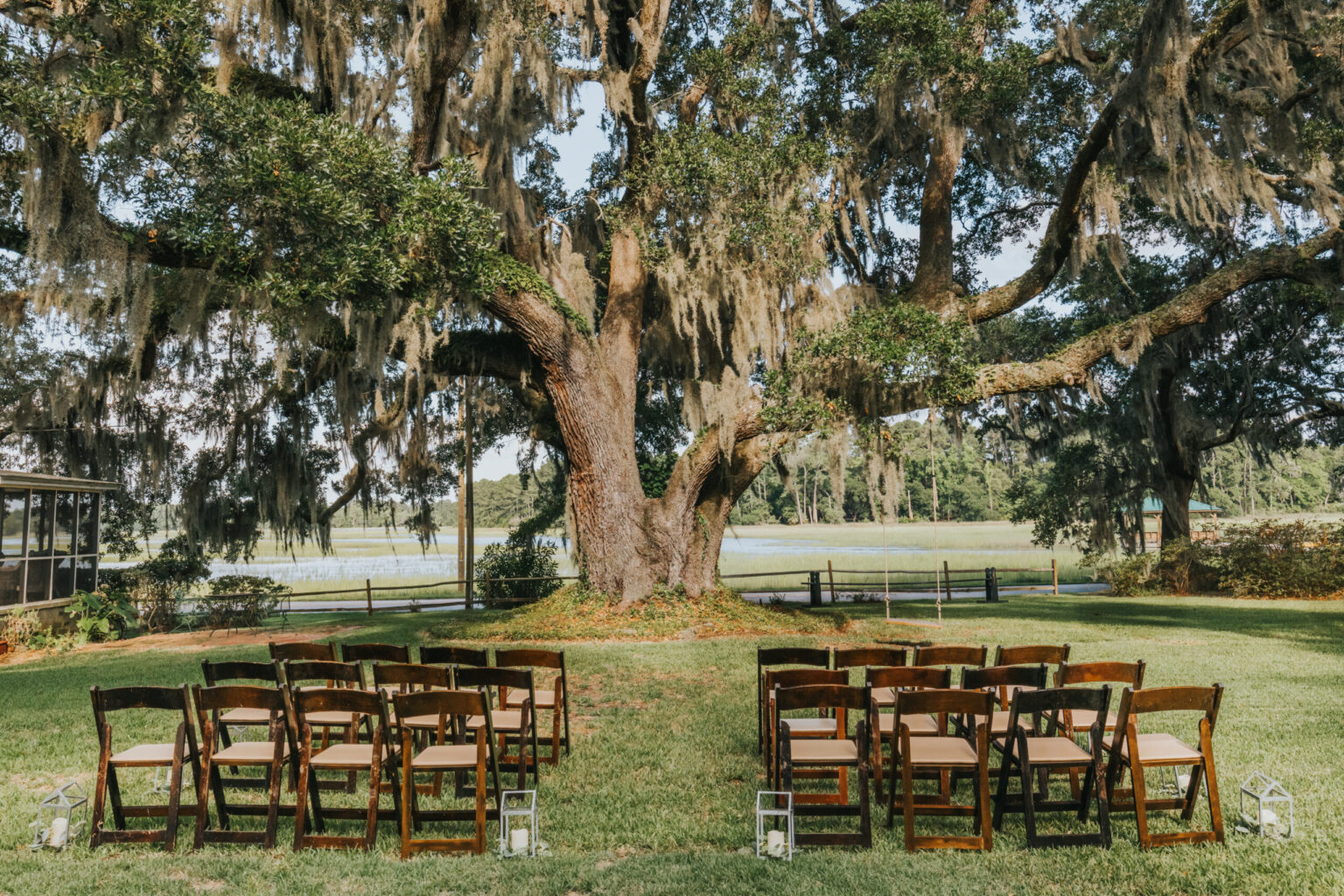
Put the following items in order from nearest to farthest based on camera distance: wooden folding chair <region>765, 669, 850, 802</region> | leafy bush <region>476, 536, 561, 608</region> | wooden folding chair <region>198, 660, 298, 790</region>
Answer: wooden folding chair <region>198, 660, 298, 790</region> < wooden folding chair <region>765, 669, 850, 802</region> < leafy bush <region>476, 536, 561, 608</region>

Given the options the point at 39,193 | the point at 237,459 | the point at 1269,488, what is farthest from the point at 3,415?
the point at 1269,488

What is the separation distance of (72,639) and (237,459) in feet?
15.1

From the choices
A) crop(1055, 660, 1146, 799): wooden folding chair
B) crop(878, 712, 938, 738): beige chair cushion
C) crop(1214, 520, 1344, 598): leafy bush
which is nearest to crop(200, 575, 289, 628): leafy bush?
crop(878, 712, 938, 738): beige chair cushion

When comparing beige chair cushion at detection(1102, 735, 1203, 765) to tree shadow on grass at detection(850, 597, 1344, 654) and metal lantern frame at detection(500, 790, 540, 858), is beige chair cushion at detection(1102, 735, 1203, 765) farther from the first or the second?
tree shadow on grass at detection(850, 597, 1344, 654)

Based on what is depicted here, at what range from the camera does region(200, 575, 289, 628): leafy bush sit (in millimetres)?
14828

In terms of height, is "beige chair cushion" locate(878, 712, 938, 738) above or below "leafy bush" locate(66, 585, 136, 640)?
above

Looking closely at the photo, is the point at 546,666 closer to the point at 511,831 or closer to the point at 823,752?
the point at 511,831

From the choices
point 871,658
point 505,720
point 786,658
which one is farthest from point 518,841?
point 871,658

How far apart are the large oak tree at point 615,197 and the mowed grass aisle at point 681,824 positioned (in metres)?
4.67

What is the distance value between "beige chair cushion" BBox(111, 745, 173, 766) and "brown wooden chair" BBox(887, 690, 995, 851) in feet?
11.6

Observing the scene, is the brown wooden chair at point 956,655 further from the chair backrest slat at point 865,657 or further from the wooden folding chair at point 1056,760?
the wooden folding chair at point 1056,760

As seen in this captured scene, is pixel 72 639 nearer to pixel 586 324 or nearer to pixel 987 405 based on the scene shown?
pixel 586 324

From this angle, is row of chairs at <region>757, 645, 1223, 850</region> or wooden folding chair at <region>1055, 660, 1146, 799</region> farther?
wooden folding chair at <region>1055, 660, 1146, 799</region>

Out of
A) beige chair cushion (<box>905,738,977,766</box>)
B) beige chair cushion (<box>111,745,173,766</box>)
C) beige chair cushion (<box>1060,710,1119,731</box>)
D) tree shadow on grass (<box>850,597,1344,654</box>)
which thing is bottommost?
tree shadow on grass (<box>850,597,1344,654</box>)
